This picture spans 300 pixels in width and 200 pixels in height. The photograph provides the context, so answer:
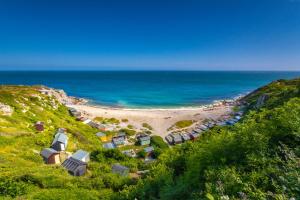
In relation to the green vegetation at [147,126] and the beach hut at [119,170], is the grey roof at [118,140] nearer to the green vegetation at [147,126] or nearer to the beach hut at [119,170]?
the green vegetation at [147,126]

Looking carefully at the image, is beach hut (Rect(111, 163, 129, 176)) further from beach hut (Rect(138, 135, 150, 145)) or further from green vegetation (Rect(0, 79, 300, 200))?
beach hut (Rect(138, 135, 150, 145))

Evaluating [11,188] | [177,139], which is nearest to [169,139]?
[177,139]

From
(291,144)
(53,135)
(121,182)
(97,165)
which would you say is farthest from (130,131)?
(291,144)

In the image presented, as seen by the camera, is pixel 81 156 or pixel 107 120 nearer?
pixel 81 156

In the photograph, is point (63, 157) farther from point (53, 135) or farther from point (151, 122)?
point (151, 122)

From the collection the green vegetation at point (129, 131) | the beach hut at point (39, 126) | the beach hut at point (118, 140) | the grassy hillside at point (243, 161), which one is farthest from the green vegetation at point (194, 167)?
the green vegetation at point (129, 131)

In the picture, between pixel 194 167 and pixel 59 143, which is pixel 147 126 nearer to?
pixel 59 143
